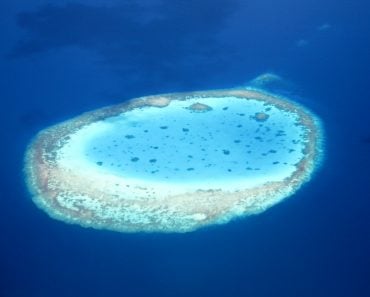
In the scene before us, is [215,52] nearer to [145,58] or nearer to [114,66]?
[145,58]

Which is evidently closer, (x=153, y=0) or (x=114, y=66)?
(x=114, y=66)

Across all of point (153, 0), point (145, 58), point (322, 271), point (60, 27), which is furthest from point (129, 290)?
point (153, 0)

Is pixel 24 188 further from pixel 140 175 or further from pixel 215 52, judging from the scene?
pixel 215 52

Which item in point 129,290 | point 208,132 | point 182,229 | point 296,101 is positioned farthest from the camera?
point 296,101

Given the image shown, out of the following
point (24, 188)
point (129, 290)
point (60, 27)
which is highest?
point (60, 27)

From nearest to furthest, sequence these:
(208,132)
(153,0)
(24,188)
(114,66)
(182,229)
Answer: (182,229)
(24,188)
(208,132)
(114,66)
(153,0)

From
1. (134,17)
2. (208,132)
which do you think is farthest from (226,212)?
(134,17)

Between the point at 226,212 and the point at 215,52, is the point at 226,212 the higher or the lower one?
the lower one
